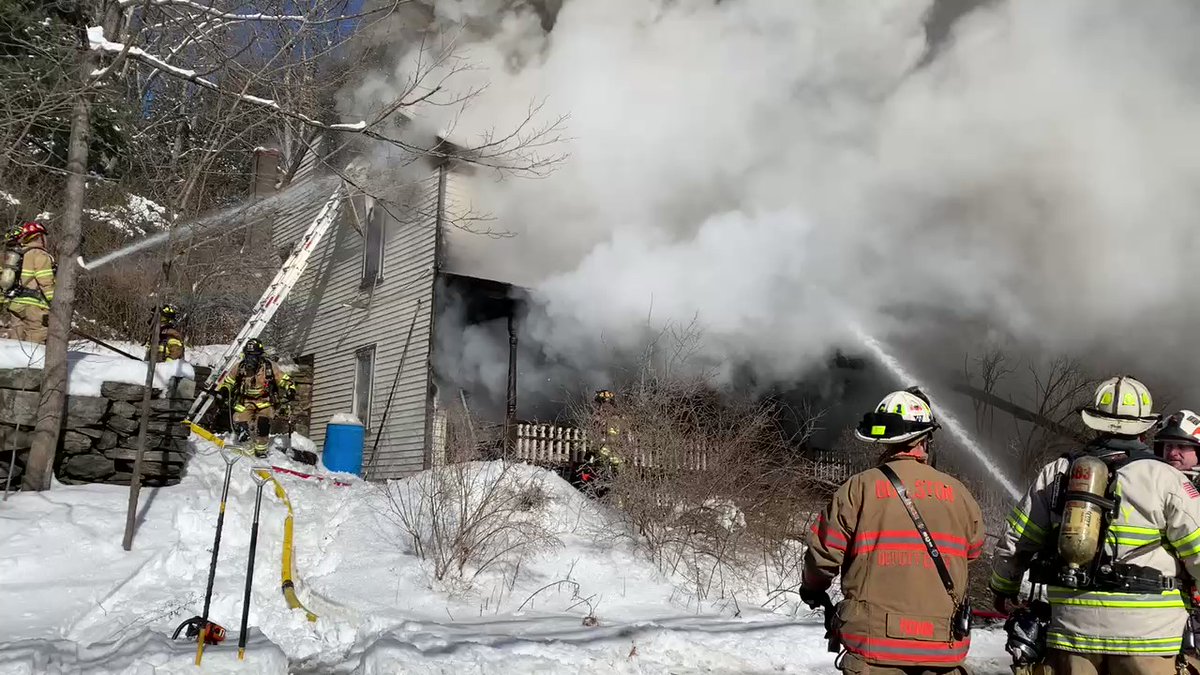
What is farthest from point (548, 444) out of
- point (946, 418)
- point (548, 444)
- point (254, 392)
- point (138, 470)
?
point (138, 470)

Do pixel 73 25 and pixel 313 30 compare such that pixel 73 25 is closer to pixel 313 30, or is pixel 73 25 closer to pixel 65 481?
pixel 313 30

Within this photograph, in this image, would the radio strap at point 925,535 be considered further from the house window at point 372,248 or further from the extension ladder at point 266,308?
the house window at point 372,248

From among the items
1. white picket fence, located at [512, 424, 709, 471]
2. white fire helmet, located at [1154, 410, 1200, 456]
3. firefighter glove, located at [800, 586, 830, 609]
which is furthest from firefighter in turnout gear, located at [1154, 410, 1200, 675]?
white picket fence, located at [512, 424, 709, 471]

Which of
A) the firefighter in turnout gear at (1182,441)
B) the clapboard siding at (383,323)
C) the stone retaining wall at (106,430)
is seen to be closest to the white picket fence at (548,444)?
the clapboard siding at (383,323)

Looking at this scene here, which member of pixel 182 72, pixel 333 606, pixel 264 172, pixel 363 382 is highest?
pixel 264 172

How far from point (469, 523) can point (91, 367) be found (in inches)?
149

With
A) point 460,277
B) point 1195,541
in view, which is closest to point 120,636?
point 1195,541

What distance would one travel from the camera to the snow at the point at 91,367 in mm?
7281

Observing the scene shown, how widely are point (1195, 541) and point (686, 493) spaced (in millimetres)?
5348

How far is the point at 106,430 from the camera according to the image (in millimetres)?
7699

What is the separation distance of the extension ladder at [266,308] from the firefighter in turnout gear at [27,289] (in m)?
3.83

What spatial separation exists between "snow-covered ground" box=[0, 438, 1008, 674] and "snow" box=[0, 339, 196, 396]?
95 centimetres

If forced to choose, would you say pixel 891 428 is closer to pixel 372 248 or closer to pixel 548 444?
pixel 548 444

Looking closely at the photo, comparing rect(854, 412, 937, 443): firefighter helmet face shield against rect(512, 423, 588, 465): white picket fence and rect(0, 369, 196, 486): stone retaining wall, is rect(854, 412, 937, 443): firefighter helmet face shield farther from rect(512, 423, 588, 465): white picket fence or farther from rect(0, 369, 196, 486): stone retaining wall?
rect(512, 423, 588, 465): white picket fence
